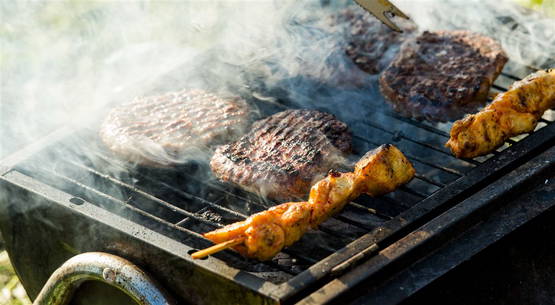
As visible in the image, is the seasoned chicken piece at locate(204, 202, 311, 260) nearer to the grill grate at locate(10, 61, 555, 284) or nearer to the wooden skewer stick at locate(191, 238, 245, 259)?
the wooden skewer stick at locate(191, 238, 245, 259)

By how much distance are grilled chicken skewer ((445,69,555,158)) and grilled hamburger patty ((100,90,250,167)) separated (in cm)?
126

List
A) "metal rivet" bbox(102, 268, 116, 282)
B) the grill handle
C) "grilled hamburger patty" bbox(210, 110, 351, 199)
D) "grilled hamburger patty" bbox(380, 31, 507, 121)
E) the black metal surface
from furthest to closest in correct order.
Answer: "grilled hamburger patty" bbox(380, 31, 507, 121) → "grilled hamburger patty" bbox(210, 110, 351, 199) → "metal rivet" bbox(102, 268, 116, 282) → the grill handle → the black metal surface

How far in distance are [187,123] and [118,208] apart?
0.64 meters

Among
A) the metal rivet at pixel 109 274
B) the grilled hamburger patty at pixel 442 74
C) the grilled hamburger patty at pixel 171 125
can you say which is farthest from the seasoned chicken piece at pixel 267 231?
the grilled hamburger patty at pixel 442 74

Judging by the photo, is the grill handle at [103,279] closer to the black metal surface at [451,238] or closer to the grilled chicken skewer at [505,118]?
the black metal surface at [451,238]

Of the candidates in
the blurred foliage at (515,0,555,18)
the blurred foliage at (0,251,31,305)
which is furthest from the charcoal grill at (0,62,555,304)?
the blurred foliage at (515,0,555,18)

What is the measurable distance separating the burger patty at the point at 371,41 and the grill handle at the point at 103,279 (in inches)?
91.7

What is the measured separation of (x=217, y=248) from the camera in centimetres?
288

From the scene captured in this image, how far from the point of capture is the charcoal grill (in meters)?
2.93

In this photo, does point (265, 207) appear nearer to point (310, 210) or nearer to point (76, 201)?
point (310, 210)

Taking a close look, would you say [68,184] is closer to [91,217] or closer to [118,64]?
[91,217]

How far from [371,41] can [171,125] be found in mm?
1688

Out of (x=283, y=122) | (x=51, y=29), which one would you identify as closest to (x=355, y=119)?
(x=283, y=122)

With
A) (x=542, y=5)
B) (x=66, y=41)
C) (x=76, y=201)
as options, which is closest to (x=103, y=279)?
(x=76, y=201)
